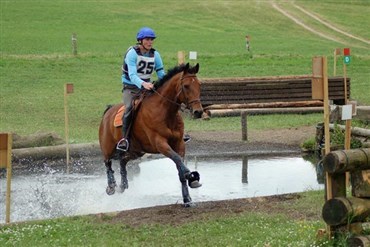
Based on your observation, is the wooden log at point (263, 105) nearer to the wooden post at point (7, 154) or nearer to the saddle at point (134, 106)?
the saddle at point (134, 106)

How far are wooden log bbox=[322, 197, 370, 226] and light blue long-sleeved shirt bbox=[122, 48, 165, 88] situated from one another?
191 inches

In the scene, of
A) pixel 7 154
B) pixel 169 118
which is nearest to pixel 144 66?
pixel 169 118

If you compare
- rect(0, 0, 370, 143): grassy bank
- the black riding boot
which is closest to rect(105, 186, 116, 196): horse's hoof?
the black riding boot

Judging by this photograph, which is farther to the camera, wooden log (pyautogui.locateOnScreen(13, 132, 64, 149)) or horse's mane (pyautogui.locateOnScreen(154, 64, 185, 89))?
wooden log (pyautogui.locateOnScreen(13, 132, 64, 149))

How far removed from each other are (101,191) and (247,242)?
591 cm

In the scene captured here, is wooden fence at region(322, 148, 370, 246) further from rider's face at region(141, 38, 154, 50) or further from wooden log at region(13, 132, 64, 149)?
wooden log at region(13, 132, 64, 149)

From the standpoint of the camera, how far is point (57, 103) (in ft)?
84.4

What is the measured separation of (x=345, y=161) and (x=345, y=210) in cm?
46

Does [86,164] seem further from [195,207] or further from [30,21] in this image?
[30,21]

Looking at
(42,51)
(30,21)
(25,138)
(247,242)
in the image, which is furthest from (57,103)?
(30,21)

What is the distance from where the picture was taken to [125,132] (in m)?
12.8

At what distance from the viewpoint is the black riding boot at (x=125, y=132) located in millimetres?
12743

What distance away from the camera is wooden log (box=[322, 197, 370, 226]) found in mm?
8047

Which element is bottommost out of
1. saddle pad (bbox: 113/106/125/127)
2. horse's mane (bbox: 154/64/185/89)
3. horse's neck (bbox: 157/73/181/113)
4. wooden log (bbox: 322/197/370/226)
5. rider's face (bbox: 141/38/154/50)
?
wooden log (bbox: 322/197/370/226)
